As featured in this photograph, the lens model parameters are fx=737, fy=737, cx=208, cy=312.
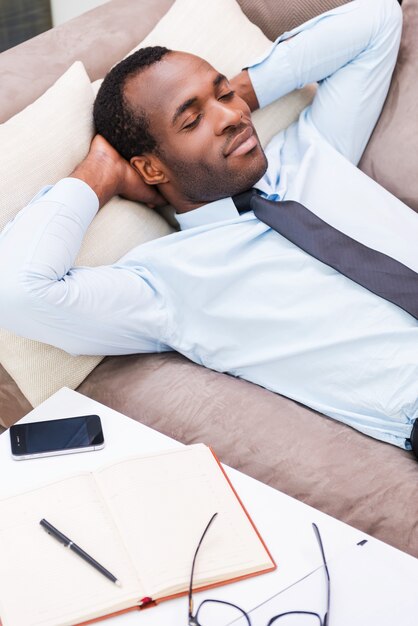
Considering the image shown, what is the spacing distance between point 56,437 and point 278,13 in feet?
4.39

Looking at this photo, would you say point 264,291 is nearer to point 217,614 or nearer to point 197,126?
point 197,126

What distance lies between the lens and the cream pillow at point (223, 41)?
1.80 m

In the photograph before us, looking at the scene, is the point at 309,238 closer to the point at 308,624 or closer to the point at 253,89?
the point at 253,89

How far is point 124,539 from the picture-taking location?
3.16ft

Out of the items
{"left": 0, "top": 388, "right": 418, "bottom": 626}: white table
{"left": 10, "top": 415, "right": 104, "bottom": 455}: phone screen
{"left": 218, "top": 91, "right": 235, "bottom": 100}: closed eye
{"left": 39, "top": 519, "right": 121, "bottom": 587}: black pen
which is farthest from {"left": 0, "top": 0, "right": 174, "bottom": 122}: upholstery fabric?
{"left": 39, "top": 519, "right": 121, "bottom": 587}: black pen

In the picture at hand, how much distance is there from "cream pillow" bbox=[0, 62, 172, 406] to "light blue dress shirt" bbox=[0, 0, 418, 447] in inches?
2.4

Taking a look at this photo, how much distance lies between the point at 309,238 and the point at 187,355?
0.34 meters

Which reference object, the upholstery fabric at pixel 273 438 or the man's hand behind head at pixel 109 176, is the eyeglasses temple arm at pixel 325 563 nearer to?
the upholstery fabric at pixel 273 438

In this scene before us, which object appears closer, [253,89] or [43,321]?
[43,321]

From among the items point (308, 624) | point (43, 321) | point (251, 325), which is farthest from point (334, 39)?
point (308, 624)

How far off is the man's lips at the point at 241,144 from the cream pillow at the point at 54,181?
0.84ft

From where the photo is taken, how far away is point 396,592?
35.2 inches

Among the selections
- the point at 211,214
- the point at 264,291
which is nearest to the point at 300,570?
the point at 264,291

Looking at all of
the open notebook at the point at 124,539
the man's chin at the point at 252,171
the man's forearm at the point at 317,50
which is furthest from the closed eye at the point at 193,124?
the open notebook at the point at 124,539
